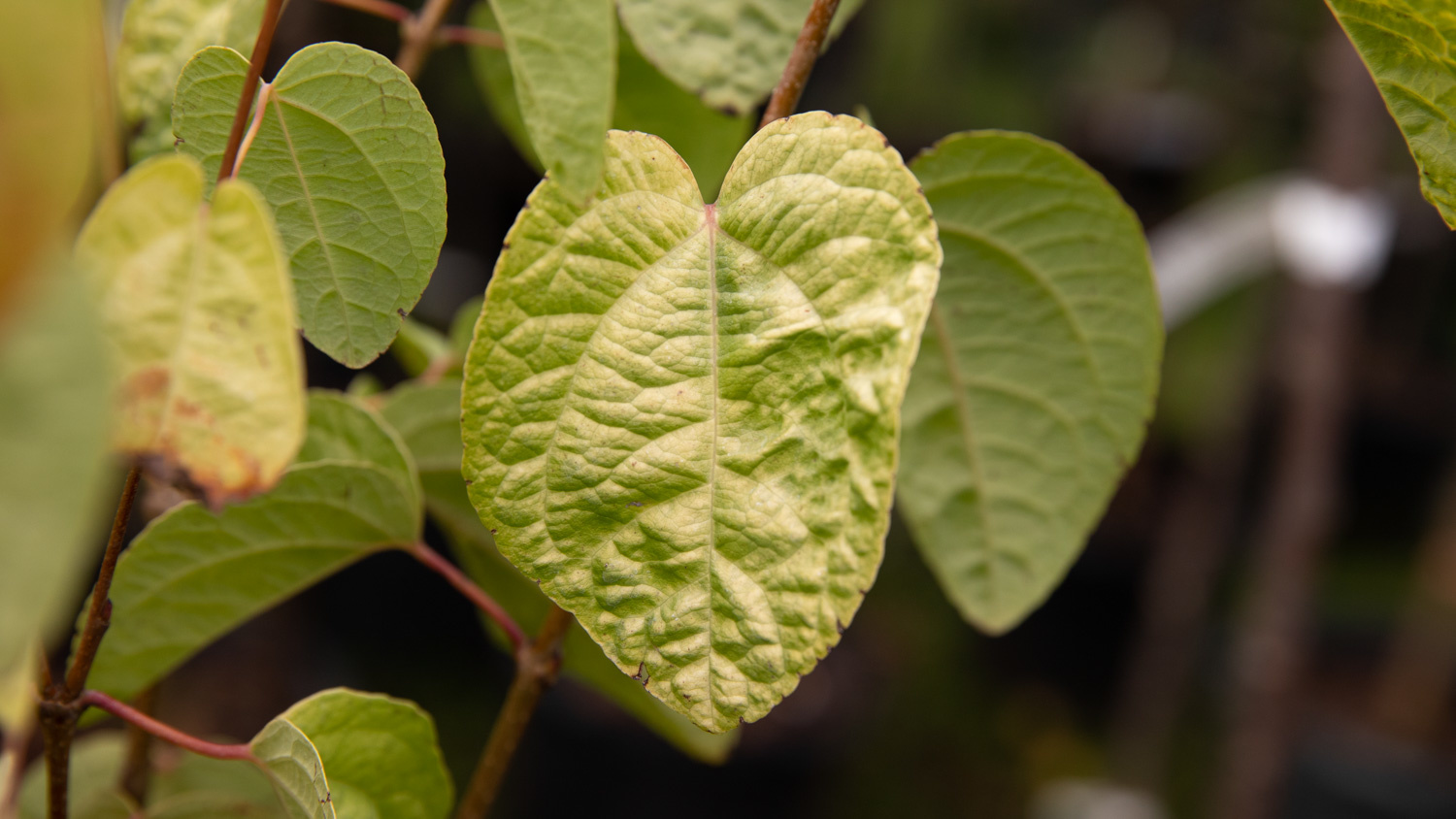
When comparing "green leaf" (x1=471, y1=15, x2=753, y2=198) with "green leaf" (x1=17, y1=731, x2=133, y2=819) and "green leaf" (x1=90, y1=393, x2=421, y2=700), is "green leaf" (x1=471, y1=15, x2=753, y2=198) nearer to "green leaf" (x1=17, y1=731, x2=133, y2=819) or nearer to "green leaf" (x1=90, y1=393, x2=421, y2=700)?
"green leaf" (x1=90, y1=393, x2=421, y2=700)

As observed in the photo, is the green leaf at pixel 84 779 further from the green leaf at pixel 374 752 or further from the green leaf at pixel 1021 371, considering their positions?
the green leaf at pixel 1021 371

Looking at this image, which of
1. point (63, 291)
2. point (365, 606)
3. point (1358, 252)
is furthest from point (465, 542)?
point (365, 606)

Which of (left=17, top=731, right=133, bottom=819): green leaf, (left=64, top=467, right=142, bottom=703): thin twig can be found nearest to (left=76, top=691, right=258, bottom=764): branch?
(left=64, top=467, right=142, bottom=703): thin twig

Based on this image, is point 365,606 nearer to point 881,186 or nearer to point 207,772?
point 207,772

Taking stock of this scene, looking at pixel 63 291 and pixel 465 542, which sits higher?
pixel 63 291

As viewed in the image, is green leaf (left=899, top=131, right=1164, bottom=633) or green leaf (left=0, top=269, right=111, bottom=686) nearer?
green leaf (left=0, top=269, right=111, bottom=686)

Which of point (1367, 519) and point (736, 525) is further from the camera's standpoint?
point (1367, 519)
